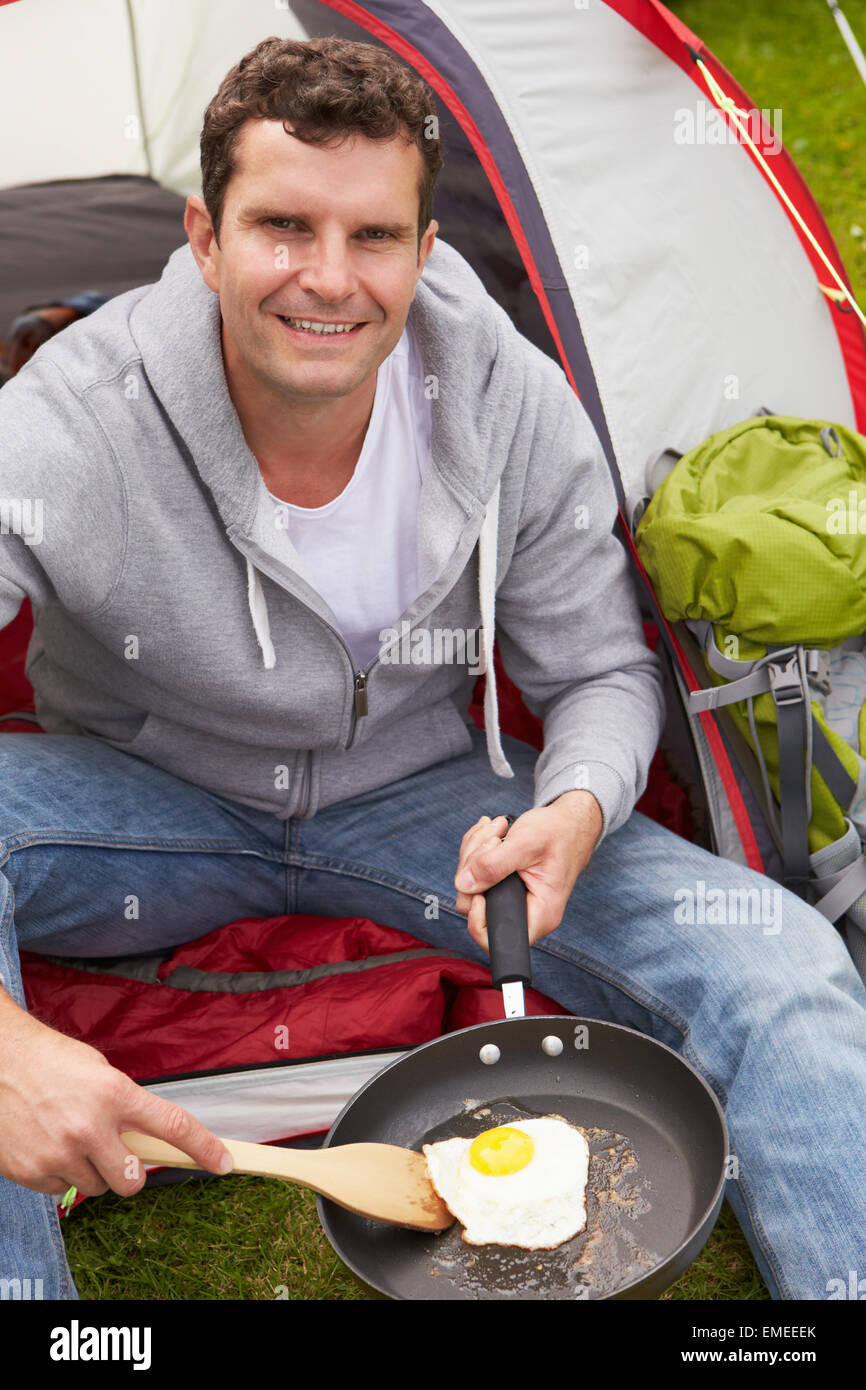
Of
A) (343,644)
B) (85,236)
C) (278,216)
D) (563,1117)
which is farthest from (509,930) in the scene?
(85,236)

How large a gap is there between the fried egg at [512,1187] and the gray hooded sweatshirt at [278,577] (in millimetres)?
437

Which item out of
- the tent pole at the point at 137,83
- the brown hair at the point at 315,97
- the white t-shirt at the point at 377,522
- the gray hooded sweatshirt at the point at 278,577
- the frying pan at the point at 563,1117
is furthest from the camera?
the tent pole at the point at 137,83

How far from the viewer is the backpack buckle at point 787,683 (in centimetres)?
183

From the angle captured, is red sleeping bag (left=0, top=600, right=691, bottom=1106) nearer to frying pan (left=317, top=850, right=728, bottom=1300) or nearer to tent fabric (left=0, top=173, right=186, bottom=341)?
frying pan (left=317, top=850, right=728, bottom=1300)

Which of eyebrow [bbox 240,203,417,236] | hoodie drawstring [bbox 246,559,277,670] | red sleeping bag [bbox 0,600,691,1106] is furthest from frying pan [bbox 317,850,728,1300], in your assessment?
eyebrow [bbox 240,203,417,236]

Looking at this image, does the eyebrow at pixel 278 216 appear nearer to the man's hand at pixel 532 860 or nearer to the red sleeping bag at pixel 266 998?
the man's hand at pixel 532 860

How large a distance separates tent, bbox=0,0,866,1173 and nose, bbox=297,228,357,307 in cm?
72

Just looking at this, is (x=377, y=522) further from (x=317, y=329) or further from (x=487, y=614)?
(x=317, y=329)

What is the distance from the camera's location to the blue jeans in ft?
4.80

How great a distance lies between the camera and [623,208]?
220cm

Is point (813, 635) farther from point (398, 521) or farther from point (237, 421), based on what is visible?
point (237, 421)

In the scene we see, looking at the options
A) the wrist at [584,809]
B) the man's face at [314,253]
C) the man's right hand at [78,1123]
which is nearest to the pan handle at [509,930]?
the wrist at [584,809]

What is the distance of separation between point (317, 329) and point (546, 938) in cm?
79
